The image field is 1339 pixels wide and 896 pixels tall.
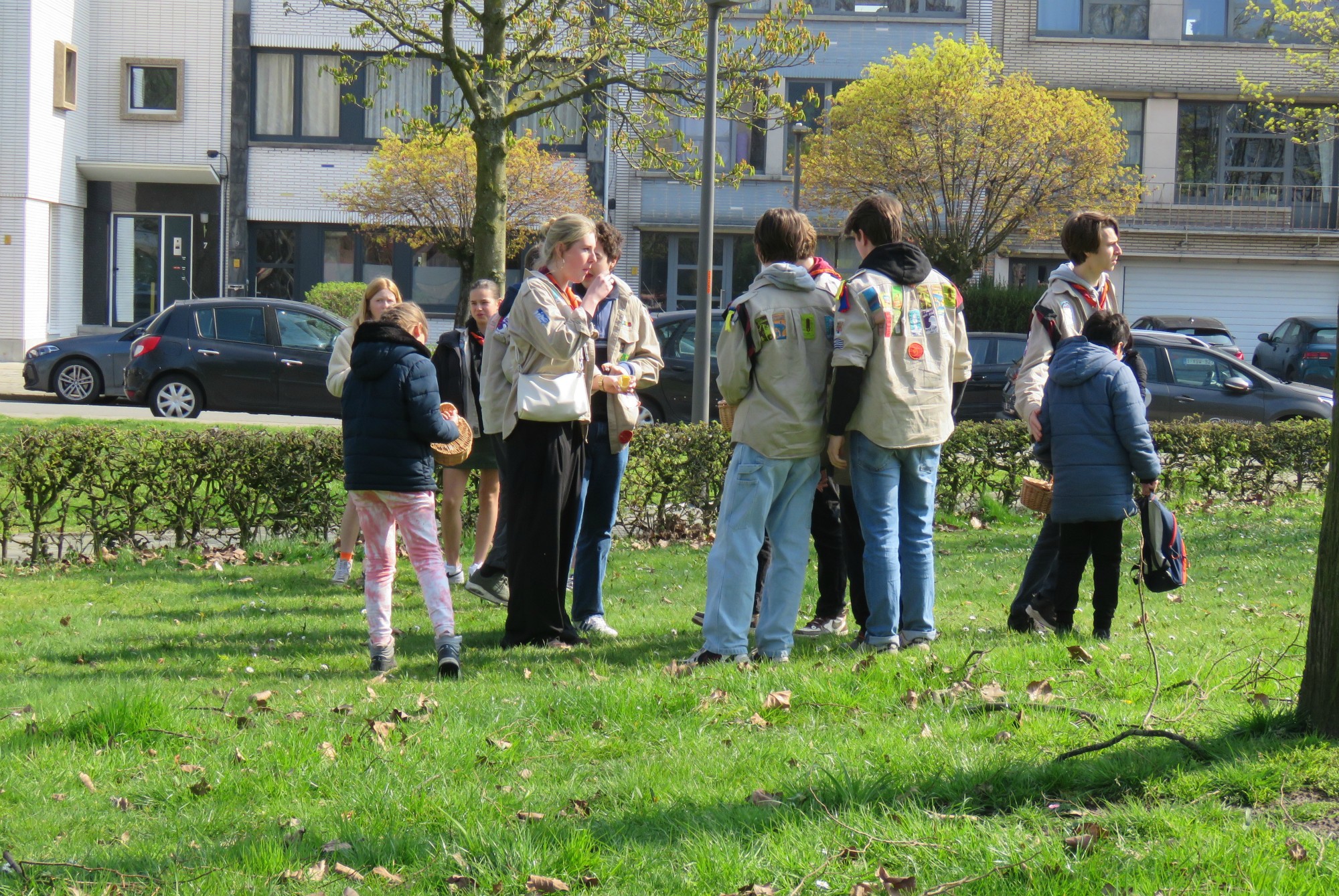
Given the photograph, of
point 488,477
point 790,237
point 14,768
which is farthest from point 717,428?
point 14,768

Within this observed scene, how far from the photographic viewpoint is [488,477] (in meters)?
8.03

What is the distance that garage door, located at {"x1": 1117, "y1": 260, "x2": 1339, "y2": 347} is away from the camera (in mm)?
34938

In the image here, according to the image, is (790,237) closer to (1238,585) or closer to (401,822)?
(401,822)

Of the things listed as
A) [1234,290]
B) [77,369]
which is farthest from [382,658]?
[1234,290]

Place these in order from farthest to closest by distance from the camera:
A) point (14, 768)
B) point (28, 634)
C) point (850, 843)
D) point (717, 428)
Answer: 1. point (717, 428)
2. point (28, 634)
3. point (14, 768)
4. point (850, 843)

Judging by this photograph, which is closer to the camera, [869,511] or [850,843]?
[850,843]

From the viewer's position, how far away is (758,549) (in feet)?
18.5

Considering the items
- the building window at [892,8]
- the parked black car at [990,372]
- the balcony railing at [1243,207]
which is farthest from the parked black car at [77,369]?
the balcony railing at [1243,207]

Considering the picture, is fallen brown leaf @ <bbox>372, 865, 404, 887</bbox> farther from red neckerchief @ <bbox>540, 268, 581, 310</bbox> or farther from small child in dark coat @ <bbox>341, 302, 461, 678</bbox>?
red neckerchief @ <bbox>540, 268, 581, 310</bbox>

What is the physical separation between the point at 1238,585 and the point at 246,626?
5.92m

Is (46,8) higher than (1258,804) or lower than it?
higher

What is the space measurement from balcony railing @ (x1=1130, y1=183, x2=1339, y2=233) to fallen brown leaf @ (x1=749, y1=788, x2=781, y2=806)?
3382cm

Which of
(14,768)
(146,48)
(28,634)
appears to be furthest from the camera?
(146,48)

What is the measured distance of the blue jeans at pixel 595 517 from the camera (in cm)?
666
